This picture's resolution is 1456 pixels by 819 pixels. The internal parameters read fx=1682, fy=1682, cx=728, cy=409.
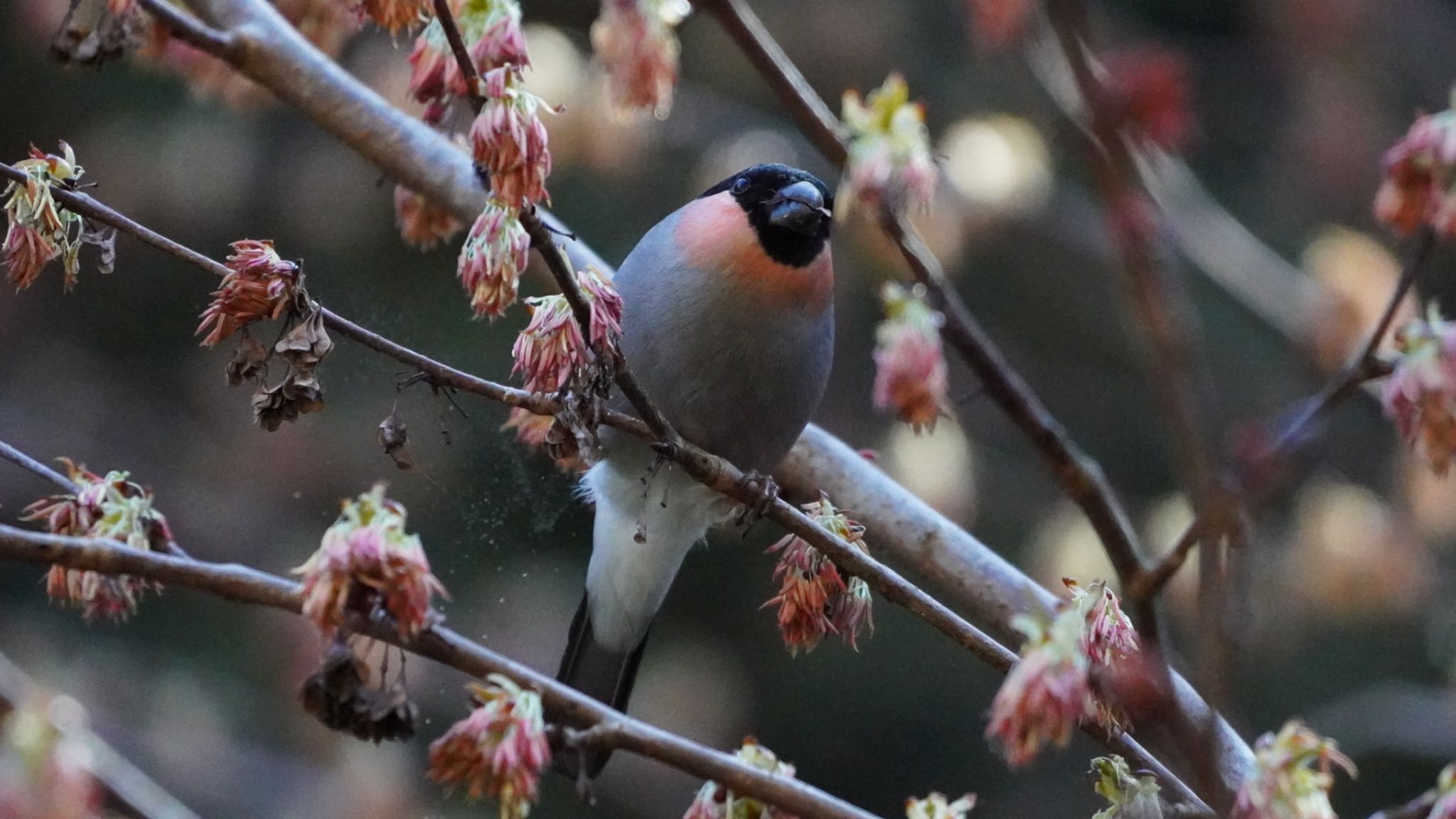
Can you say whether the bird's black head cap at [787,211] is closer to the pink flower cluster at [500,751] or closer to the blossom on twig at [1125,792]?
the blossom on twig at [1125,792]

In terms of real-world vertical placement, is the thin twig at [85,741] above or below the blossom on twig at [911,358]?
below

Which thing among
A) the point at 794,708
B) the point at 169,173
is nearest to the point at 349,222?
the point at 169,173

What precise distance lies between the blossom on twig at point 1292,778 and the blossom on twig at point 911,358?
0.37m

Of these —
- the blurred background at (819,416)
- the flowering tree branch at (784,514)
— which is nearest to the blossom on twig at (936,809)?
the flowering tree branch at (784,514)

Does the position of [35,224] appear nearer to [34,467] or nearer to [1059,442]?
[34,467]

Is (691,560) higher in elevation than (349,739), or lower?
higher

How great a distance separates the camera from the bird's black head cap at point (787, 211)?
94.3 inches

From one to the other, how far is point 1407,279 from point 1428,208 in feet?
0.45

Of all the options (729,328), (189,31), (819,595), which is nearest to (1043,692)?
(819,595)

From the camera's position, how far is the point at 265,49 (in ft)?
7.66

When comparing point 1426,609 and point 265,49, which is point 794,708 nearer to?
point 1426,609

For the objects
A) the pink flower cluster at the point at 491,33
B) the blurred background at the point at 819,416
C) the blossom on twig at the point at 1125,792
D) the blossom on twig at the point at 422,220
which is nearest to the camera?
the blossom on twig at the point at 1125,792

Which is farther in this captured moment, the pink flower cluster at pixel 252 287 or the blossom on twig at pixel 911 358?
the pink flower cluster at pixel 252 287

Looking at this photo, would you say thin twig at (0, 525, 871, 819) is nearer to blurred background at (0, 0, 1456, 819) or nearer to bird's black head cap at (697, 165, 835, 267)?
bird's black head cap at (697, 165, 835, 267)
